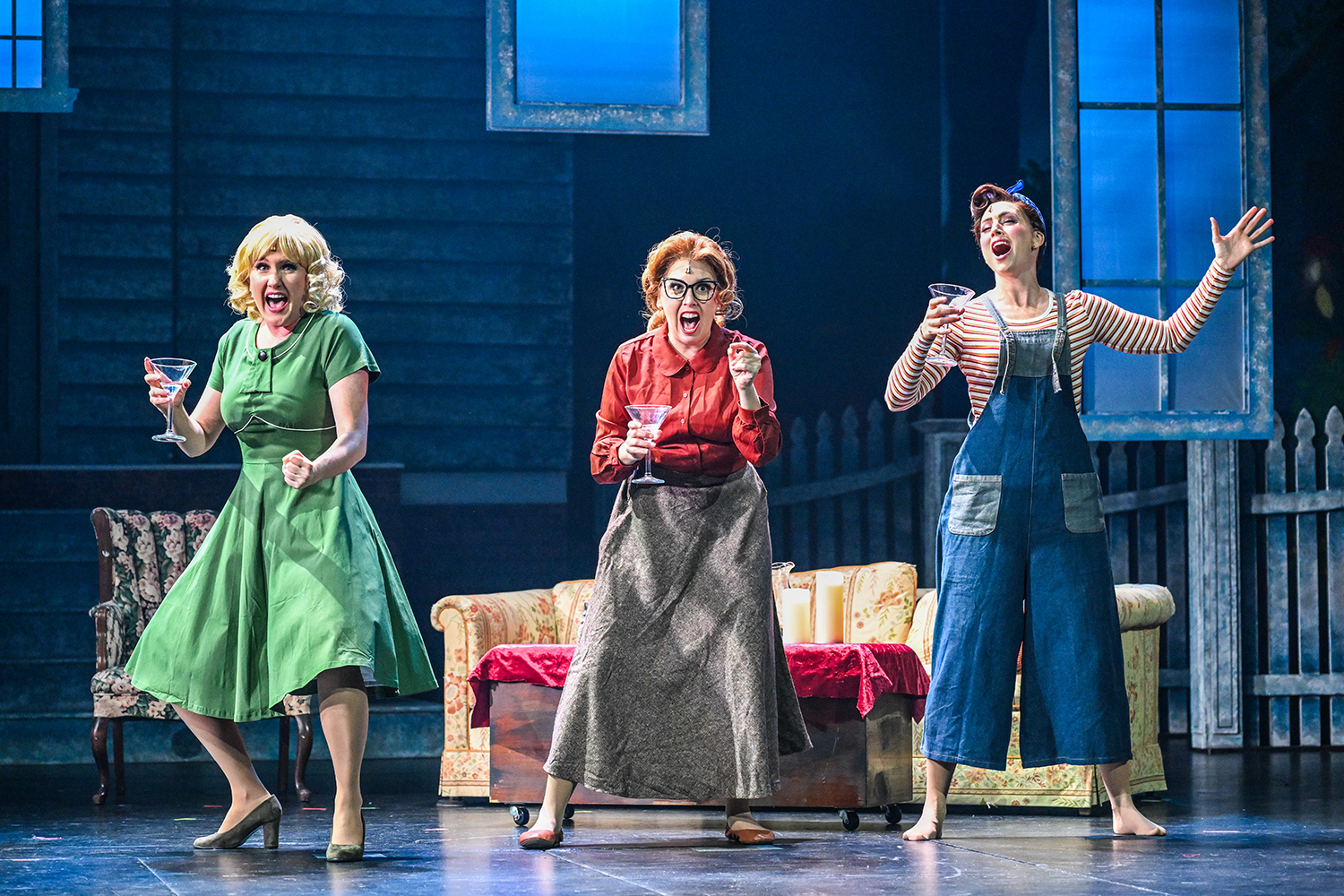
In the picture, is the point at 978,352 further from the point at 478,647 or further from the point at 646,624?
the point at 478,647

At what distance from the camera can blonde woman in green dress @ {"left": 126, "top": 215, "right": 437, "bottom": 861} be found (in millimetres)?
3422

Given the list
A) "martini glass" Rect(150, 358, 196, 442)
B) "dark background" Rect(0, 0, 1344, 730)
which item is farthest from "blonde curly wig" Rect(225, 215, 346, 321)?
"dark background" Rect(0, 0, 1344, 730)

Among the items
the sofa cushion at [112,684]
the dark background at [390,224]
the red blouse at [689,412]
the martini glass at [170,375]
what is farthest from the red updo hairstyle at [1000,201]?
the dark background at [390,224]

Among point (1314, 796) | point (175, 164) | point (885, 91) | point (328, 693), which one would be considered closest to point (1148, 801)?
point (1314, 796)

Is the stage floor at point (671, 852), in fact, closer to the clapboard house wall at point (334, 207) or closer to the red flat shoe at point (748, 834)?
the red flat shoe at point (748, 834)

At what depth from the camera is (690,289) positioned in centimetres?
372

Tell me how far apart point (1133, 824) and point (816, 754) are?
0.85 meters

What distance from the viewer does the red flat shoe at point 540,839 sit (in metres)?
3.71

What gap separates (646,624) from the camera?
371cm

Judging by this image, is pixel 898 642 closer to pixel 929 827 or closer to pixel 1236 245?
pixel 929 827

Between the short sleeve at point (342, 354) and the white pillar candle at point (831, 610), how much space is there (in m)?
1.62

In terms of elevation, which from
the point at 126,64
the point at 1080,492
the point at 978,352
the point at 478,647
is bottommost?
the point at 478,647

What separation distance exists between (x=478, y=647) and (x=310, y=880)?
1868 millimetres

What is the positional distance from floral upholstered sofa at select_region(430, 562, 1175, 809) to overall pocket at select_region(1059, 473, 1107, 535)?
0.97m
